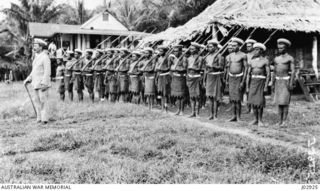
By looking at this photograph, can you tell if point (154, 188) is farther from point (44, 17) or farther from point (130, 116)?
point (44, 17)

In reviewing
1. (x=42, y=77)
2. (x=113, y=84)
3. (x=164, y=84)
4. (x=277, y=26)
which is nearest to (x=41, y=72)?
(x=42, y=77)

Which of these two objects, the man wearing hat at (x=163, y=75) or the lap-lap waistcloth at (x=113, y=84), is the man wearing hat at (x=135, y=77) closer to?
the lap-lap waistcloth at (x=113, y=84)

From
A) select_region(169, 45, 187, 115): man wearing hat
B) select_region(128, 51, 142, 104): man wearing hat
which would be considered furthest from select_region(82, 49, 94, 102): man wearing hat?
select_region(169, 45, 187, 115): man wearing hat

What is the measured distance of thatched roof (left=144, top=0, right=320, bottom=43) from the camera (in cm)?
1253

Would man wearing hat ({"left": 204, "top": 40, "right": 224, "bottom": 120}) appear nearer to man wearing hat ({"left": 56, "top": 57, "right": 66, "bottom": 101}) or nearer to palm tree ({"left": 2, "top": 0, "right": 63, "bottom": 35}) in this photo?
man wearing hat ({"left": 56, "top": 57, "right": 66, "bottom": 101})

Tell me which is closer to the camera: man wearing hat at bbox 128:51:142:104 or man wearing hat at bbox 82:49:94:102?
man wearing hat at bbox 128:51:142:104

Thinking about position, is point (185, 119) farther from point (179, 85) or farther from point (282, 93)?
point (282, 93)

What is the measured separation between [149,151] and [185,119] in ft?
10.7

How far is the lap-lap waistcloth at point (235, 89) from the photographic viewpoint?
320 inches

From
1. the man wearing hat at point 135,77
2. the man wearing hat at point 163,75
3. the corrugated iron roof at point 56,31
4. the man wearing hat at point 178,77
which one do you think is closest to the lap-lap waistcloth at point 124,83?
the man wearing hat at point 135,77

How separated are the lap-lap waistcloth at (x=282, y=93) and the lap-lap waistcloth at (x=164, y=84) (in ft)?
9.90

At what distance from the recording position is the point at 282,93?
7762mm

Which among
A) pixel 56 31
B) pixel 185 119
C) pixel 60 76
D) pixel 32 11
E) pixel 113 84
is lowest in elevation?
pixel 185 119

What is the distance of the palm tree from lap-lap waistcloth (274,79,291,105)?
25.8m
